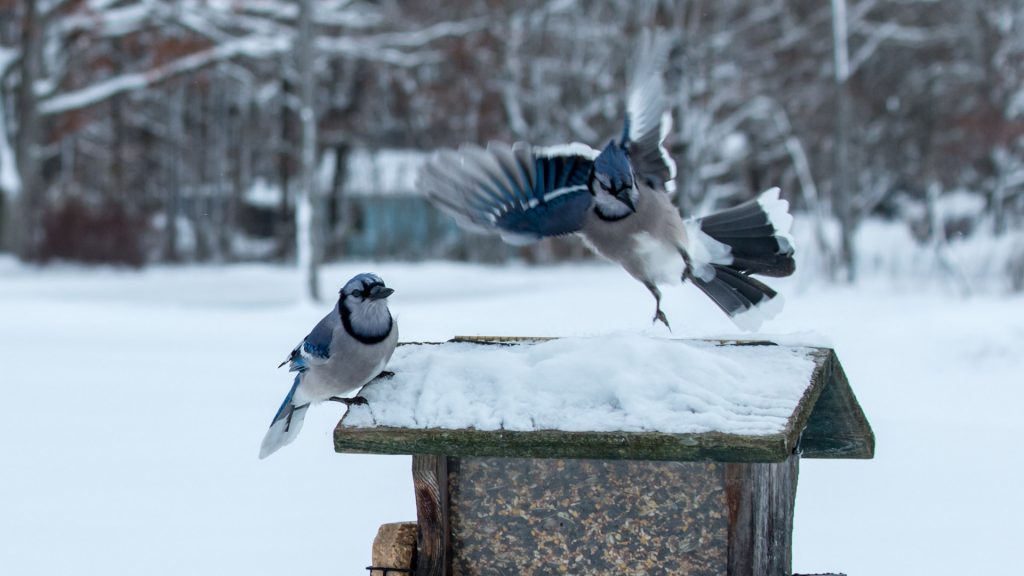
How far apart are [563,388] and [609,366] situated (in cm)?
12

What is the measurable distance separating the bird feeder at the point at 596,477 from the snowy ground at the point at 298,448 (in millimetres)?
694

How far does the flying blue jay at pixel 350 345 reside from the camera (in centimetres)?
254

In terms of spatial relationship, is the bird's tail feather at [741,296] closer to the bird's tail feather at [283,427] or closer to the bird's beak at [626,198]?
the bird's beak at [626,198]

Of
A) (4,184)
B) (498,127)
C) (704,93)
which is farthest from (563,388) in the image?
(498,127)

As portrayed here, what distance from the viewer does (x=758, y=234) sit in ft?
11.1

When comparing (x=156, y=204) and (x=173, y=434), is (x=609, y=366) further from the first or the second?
(x=156, y=204)

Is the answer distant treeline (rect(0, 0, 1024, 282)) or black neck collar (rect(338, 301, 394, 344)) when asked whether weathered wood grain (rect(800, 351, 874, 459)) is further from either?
distant treeline (rect(0, 0, 1024, 282))

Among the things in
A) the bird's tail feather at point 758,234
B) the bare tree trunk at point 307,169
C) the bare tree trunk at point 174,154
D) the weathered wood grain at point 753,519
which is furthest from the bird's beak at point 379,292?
the bare tree trunk at point 174,154

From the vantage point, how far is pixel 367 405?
2.50 meters

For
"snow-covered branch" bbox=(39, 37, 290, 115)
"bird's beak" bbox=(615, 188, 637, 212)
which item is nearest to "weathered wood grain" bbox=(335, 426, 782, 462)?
"bird's beak" bbox=(615, 188, 637, 212)

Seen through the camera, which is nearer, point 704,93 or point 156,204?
point 704,93

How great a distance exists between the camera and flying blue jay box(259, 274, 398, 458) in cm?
254

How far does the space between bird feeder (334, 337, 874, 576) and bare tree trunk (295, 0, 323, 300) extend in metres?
10.5

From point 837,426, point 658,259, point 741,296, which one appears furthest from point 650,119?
point 837,426
